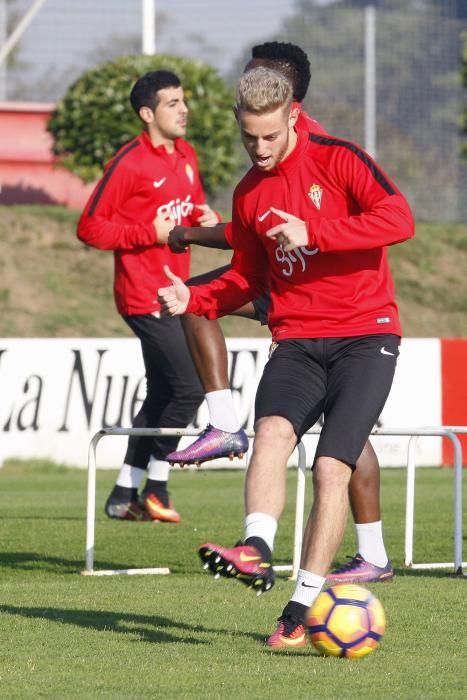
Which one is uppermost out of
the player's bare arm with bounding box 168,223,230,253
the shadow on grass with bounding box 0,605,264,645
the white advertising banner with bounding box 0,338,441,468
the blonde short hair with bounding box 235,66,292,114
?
the blonde short hair with bounding box 235,66,292,114

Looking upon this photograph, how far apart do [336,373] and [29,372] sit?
10.3 meters

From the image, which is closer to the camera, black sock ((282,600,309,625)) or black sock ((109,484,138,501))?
black sock ((282,600,309,625))

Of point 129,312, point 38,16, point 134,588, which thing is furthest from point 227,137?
point 134,588

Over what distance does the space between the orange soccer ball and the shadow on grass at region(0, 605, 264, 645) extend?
1.63 feet

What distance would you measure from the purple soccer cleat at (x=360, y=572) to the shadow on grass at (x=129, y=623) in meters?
1.17

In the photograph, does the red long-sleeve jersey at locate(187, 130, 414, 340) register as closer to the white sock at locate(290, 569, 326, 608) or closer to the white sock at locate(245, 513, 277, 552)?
the white sock at locate(245, 513, 277, 552)

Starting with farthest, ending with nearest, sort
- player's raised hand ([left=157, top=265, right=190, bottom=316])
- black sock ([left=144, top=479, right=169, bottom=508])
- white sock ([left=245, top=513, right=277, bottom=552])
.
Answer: black sock ([left=144, top=479, right=169, bottom=508]) < player's raised hand ([left=157, top=265, right=190, bottom=316]) < white sock ([left=245, top=513, right=277, bottom=552])

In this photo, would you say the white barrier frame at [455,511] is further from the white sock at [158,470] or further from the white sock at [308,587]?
the white sock at [308,587]

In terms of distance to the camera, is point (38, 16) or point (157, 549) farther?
point (38, 16)

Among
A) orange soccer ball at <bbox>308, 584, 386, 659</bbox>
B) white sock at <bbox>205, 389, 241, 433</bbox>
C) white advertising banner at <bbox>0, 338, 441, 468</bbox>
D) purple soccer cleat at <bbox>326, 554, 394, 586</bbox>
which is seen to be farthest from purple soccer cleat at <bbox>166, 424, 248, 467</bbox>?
white advertising banner at <bbox>0, 338, 441, 468</bbox>

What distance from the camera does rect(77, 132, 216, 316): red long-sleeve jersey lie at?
10484 mm

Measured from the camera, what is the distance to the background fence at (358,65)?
26.5 metres

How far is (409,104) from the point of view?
30328mm

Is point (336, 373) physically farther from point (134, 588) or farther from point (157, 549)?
point (157, 549)
